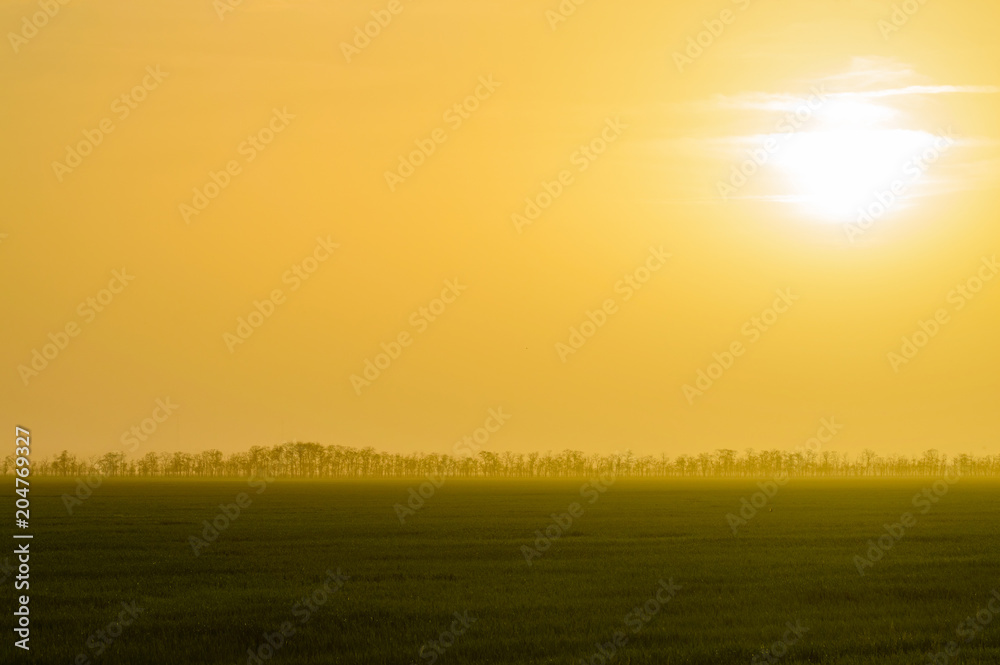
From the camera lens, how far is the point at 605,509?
191ft

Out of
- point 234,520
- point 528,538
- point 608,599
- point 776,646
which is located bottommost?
point 776,646

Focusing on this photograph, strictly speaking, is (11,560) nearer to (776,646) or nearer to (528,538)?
(528,538)

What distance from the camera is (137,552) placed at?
1199 inches

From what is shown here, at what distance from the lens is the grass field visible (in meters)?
16.4

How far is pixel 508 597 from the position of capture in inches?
837

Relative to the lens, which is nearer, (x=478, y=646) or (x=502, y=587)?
(x=478, y=646)

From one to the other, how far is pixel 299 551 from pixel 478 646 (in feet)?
51.3

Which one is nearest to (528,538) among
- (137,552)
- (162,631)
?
(137,552)

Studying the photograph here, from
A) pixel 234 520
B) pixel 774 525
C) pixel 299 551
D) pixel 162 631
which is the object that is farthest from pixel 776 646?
pixel 234 520

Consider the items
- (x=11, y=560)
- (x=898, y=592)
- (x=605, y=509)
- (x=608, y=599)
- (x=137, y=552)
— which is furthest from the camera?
(x=605, y=509)

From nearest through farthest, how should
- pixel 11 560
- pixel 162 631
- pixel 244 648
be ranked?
pixel 244 648 → pixel 162 631 → pixel 11 560

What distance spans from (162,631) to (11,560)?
12897mm

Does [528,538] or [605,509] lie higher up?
[605,509]

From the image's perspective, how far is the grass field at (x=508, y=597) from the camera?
16.4 metres
